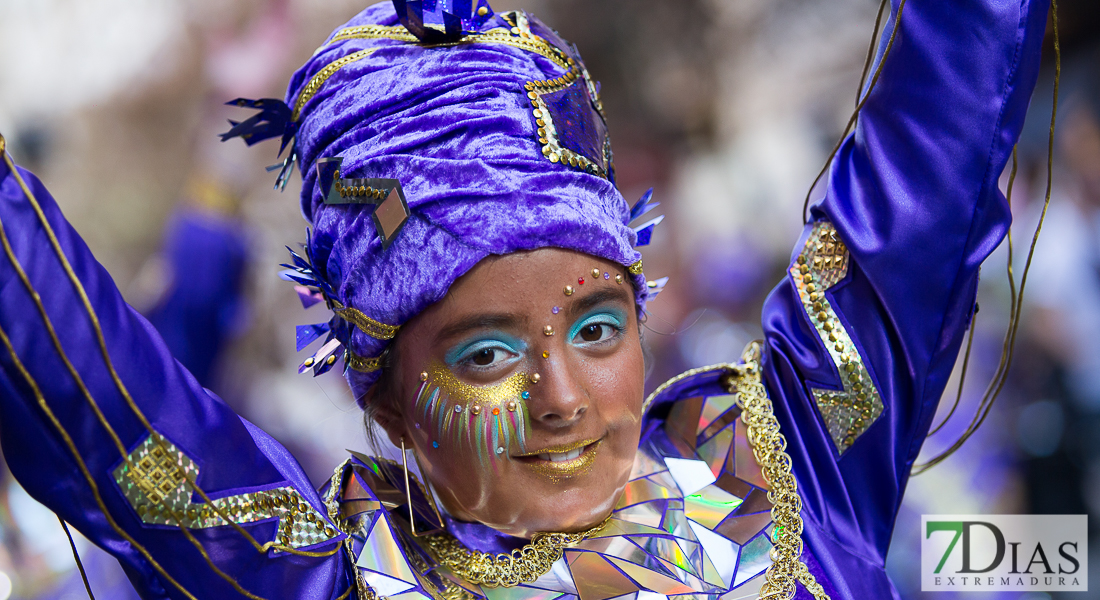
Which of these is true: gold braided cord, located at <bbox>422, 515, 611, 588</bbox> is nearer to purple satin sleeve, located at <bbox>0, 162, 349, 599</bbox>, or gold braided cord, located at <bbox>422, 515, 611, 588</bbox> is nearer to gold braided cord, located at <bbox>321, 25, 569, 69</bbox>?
purple satin sleeve, located at <bbox>0, 162, 349, 599</bbox>

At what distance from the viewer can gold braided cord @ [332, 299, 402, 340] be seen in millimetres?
1209

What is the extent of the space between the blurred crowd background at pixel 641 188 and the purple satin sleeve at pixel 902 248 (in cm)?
197

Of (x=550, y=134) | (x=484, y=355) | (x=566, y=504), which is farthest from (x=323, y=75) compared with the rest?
(x=566, y=504)

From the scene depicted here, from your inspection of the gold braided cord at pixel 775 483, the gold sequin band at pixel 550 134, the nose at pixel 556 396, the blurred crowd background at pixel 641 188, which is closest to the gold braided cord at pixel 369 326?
the nose at pixel 556 396

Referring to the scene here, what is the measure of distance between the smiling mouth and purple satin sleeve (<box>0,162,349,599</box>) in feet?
1.08

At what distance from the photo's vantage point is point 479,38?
1.29 m

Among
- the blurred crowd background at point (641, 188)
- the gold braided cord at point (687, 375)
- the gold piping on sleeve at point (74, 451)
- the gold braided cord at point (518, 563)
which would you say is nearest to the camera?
the gold piping on sleeve at point (74, 451)

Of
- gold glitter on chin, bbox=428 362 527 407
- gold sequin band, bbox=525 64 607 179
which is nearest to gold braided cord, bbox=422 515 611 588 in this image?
gold glitter on chin, bbox=428 362 527 407

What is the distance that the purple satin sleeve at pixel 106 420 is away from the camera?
92 cm

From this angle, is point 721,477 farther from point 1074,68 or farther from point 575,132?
point 1074,68

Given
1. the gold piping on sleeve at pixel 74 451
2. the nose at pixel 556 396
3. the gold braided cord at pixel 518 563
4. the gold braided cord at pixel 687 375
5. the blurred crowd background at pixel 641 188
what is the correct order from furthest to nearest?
1. the blurred crowd background at pixel 641 188
2. the gold braided cord at pixel 687 375
3. the gold braided cord at pixel 518 563
4. the nose at pixel 556 396
5. the gold piping on sleeve at pixel 74 451

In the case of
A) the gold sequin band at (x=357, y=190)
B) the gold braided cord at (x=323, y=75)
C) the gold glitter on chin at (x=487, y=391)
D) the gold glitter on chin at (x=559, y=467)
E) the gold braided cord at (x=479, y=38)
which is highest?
the gold braided cord at (x=479, y=38)

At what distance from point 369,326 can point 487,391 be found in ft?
0.65

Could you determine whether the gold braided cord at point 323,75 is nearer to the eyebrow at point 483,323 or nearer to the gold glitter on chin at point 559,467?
the eyebrow at point 483,323
